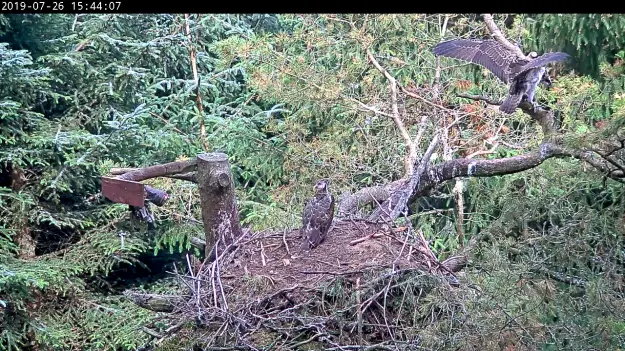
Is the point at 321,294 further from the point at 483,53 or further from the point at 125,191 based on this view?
the point at 483,53

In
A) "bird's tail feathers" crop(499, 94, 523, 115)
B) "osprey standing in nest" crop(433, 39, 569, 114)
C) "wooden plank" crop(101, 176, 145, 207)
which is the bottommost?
"wooden plank" crop(101, 176, 145, 207)

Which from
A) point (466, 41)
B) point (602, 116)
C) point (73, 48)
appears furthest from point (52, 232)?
point (602, 116)

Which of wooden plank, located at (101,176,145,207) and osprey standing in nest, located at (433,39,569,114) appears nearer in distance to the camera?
wooden plank, located at (101,176,145,207)

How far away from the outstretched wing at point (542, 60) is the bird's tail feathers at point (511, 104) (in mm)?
175

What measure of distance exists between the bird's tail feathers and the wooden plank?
2429 millimetres

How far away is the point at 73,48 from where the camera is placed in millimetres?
8805

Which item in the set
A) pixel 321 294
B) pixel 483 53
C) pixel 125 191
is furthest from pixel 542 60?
pixel 125 191

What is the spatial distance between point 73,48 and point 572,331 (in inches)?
299

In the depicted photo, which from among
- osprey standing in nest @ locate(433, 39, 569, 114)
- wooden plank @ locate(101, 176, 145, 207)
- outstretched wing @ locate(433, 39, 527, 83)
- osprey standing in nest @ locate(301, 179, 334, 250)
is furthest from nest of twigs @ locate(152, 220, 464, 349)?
outstretched wing @ locate(433, 39, 527, 83)

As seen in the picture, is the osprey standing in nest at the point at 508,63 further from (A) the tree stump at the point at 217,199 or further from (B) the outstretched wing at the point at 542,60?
(A) the tree stump at the point at 217,199

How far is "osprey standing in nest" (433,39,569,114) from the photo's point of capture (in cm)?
487

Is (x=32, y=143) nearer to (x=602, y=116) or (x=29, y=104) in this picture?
(x=29, y=104)

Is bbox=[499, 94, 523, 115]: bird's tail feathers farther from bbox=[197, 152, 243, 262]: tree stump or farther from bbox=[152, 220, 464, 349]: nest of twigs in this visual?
bbox=[197, 152, 243, 262]: tree stump

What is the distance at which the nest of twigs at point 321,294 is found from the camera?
3680 millimetres
